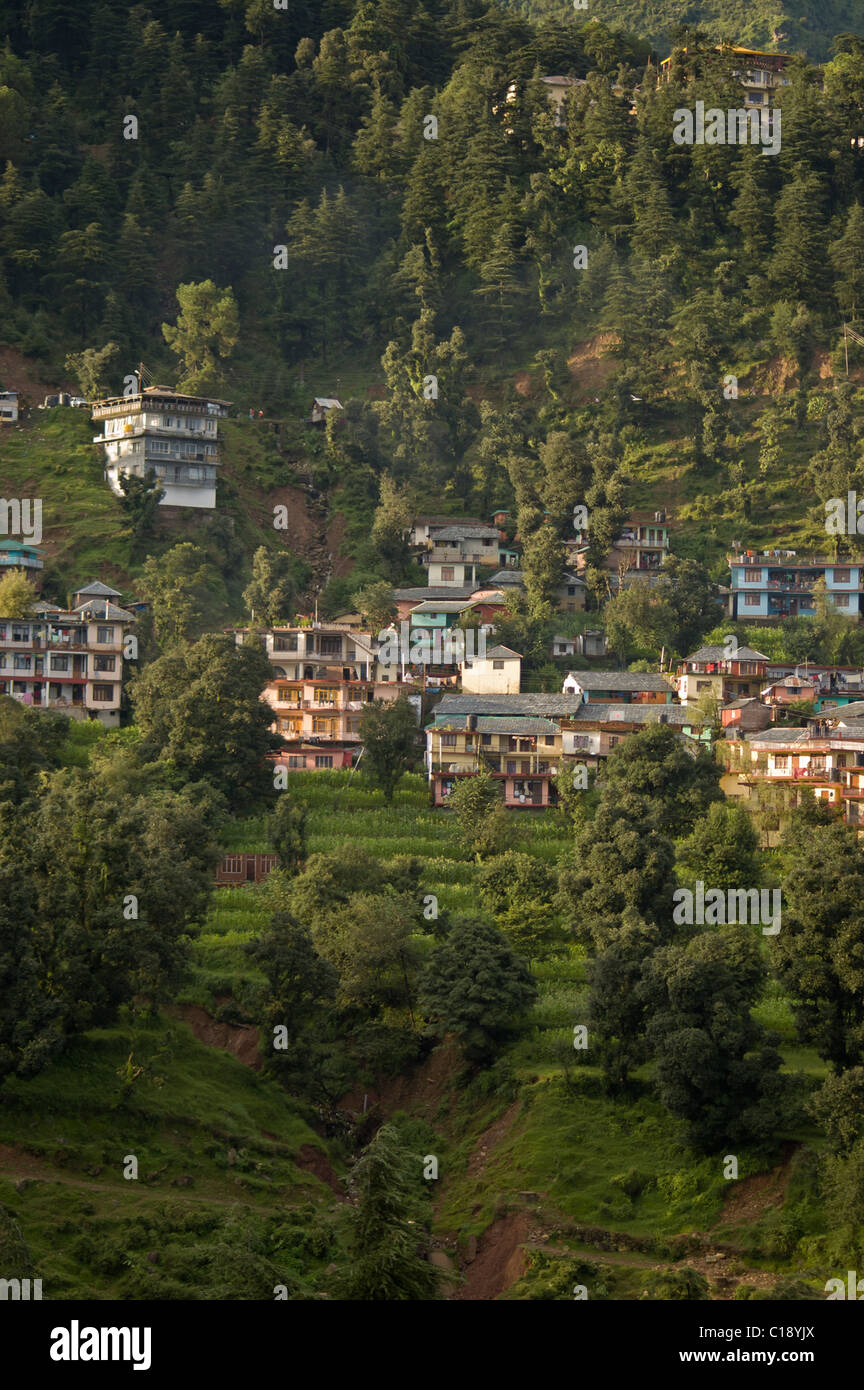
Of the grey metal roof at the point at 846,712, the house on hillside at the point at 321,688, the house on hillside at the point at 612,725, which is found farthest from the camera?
the house on hillside at the point at 321,688

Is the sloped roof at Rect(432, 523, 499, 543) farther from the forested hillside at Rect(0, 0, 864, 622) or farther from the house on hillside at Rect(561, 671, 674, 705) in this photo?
the house on hillside at Rect(561, 671, 674, 705)

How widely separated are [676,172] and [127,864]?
78.1 metres

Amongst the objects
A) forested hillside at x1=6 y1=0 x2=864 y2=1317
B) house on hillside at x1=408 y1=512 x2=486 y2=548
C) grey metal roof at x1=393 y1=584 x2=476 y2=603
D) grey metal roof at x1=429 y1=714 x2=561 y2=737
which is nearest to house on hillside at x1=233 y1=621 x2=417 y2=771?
forested hillside at x1=6 y1=0 x2=864 y2=1317

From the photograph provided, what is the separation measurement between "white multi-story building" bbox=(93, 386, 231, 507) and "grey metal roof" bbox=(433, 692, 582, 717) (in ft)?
81.9

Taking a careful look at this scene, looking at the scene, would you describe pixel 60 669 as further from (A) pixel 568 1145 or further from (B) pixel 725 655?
(A) pixel 568 1145

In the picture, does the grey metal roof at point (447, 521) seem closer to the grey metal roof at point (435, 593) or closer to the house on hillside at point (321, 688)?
the grey metal roof at point (435, 593)

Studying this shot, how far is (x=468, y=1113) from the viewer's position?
49969 mm

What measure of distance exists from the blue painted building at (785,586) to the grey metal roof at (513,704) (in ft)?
52.1

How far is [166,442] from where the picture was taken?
304 ft

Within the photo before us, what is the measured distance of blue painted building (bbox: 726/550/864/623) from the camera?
86.8m

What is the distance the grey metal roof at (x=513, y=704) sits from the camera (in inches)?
2872

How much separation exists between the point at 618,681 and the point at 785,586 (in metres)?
13.9

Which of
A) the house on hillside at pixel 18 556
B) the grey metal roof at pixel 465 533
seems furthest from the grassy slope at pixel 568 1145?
the grey metal roof at pixel 465 533

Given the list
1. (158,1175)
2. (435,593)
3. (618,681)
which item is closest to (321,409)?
(435,593)
